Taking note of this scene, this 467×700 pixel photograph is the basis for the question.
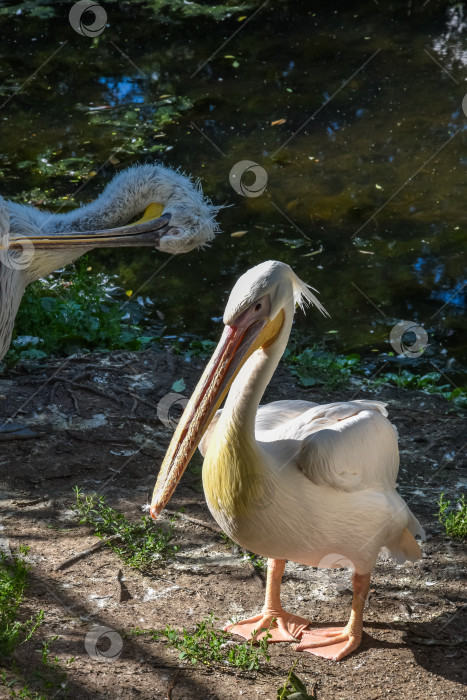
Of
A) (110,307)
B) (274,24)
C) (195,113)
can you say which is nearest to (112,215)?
(110,307)

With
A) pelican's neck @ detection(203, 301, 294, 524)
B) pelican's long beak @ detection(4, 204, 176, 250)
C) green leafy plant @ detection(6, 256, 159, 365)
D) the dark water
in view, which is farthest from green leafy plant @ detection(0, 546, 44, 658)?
the dark water

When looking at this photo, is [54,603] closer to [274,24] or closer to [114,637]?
[114,637]

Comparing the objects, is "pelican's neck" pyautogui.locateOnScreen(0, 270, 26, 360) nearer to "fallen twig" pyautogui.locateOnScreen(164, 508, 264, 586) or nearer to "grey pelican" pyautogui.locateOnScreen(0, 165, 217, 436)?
"grey pelican" pyautogui.locateOnScreen(0, 165, 217, 436)

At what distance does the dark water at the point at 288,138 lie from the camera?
6.71m

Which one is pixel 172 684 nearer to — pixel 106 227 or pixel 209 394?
pixel 209 394

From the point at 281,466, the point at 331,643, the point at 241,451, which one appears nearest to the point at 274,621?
the point at 331,643

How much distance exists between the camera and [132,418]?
179 inches

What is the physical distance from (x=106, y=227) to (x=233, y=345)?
2.02 meters

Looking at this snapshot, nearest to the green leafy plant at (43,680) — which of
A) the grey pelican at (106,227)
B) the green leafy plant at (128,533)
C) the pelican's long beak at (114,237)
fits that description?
the green leafy plant at (128,533)

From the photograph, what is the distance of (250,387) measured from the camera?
2836mm

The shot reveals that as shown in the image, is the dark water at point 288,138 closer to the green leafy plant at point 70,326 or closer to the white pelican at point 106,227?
the green leafy plant at point 70,326

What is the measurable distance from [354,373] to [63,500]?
216 centimetres

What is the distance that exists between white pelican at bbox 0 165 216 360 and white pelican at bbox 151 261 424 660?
5.25 ft

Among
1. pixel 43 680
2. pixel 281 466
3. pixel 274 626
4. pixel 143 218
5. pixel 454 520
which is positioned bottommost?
pixel 43 680
